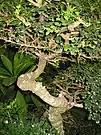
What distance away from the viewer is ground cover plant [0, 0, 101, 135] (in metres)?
2.67

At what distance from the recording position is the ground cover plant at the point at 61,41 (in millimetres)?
2670

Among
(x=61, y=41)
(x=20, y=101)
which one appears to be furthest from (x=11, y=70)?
(x=61, y=41)

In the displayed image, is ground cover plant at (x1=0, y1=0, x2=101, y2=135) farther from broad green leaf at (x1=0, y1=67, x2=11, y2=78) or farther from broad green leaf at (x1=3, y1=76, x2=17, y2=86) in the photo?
broad green leaf at (x1=0, y1=67, x2=11, y2=78)

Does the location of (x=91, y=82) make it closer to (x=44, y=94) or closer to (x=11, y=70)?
(x=44, y=94)

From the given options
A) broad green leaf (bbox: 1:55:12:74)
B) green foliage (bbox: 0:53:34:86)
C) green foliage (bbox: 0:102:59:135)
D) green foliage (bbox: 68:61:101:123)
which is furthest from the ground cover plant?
broad green leaf (bbox: 1:55:12:74)

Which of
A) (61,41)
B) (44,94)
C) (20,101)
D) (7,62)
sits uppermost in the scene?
(61,41)

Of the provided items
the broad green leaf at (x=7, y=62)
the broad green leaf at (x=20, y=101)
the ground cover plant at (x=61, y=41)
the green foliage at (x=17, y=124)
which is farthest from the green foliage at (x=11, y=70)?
the ground cover plant at (x=61, y=41)

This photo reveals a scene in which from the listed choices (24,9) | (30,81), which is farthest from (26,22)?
(30,81)

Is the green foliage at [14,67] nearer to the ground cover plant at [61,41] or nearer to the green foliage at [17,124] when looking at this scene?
the green foliage at [17,124]

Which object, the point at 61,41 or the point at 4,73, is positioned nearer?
the point at 61,41

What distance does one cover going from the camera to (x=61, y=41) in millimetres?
2883

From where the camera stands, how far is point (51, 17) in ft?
8.95

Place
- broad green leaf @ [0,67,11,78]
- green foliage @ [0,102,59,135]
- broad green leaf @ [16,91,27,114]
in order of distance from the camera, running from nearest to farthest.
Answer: green foliage @ [0,102,59,135]
broad green leaf @ [16,91,27,114]
broad green leaf @ [0,67,11,78]

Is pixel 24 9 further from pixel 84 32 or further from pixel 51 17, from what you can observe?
pixel 84 32
